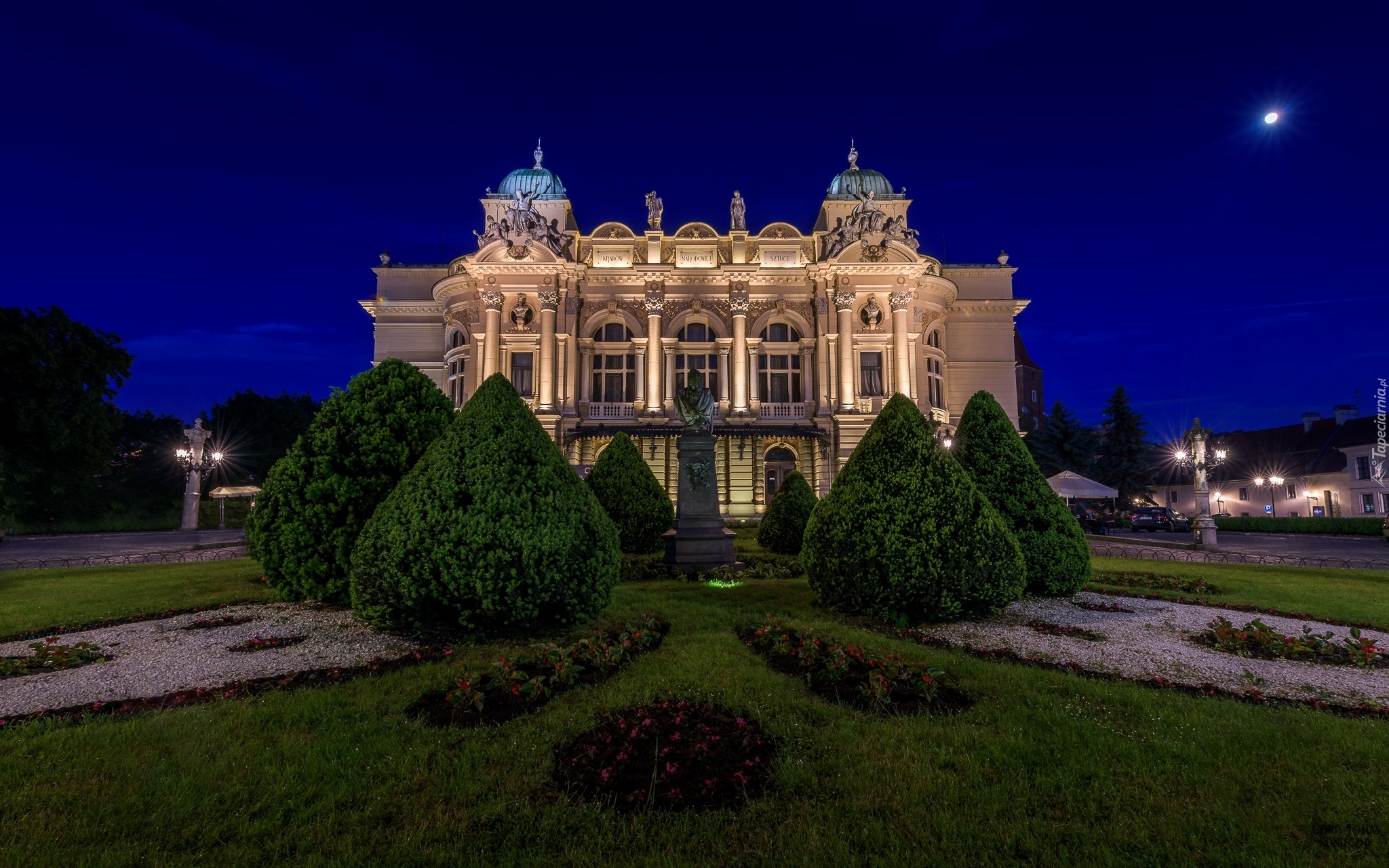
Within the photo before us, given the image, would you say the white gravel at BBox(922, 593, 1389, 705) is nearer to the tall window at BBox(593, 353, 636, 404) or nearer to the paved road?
the paved road

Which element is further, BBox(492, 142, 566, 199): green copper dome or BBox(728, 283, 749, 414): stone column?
BBox(492, 142, 566, 199): green copper dome

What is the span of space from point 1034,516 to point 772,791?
308 inches

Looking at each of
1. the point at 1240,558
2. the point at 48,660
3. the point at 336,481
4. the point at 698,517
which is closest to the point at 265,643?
the point at 48,660

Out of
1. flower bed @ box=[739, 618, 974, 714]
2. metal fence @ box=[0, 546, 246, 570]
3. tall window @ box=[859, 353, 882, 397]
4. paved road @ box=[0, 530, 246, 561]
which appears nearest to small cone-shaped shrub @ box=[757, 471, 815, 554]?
flower bed @ box=[739, 618, 974, 714]

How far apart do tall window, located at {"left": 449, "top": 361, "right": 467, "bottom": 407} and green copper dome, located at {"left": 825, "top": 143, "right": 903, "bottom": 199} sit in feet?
80.7

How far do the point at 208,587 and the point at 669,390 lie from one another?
23.6 metres

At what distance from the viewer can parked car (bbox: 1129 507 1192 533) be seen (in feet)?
104

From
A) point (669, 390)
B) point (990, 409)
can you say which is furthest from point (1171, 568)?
point (669, 390)

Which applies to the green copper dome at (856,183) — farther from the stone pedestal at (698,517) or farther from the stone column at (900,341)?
the stone pedestal at (698,517)

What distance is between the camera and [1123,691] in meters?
5.21

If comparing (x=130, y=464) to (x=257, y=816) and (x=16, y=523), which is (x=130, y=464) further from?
(x=257, y=816)

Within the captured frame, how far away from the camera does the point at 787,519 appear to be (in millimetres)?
16953

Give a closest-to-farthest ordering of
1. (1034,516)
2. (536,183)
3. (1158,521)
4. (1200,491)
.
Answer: (1034,516) → (1200,491) → (1158,521) → (536,183)

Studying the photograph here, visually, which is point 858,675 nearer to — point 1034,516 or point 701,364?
point 1034,516
